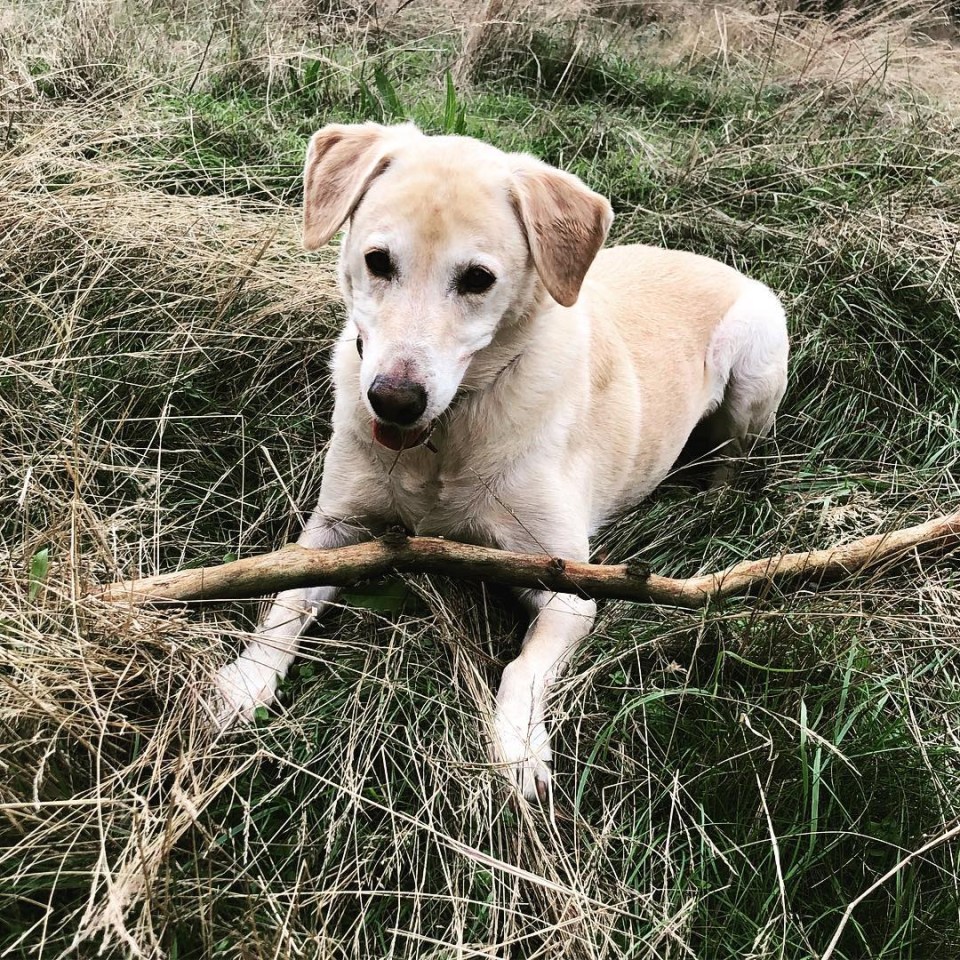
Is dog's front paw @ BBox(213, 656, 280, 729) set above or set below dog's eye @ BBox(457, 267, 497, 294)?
below

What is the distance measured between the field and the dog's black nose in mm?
546

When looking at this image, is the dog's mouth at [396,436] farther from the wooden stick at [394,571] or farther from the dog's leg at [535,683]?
the dog's leg at [535,683]

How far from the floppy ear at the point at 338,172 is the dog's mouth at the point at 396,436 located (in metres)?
0.51

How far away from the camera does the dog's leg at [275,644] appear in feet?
6.84

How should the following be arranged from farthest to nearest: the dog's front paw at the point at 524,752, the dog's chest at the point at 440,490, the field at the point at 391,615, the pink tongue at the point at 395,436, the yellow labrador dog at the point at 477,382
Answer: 1. the dog's chest at the point at 440,490
2. the pink tongue at the point at 395,436
3. the yellow labrador dog at the point at 477,382
4. the dog's front paw at the point at 524,752
5. the field at the point at 391,615

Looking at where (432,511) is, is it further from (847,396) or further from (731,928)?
(847,396)

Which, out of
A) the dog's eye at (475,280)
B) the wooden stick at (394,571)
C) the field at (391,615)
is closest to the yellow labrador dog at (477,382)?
the dog's eye at (475,280)

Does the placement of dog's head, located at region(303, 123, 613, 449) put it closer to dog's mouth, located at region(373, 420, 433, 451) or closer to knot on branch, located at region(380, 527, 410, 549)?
dog's mouth, located at region(373, 420, 433, 451)

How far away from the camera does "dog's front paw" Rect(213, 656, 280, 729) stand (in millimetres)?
2037

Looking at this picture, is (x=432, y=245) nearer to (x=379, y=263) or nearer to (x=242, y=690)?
(x=379, y=263)

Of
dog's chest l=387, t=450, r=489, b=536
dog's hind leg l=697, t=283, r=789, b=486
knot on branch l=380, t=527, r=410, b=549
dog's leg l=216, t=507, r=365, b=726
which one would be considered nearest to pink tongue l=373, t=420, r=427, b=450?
dog's chest l=387, t=450, r=489, b=536

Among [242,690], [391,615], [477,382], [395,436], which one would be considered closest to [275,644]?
[242,690]

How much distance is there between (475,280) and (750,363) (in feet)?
5.32

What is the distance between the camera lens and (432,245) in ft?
7.14
